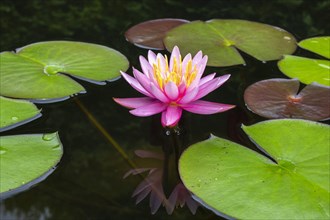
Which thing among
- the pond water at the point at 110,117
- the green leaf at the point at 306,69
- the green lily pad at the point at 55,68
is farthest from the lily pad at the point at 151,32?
the green leaf at the point at 306,69

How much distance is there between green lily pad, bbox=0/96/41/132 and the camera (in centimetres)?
174

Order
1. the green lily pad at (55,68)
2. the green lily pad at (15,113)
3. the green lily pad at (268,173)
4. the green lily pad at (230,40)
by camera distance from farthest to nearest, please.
→ the green lily pad at (230,40), the green lily pad at (55,68), the green lily pad at (15,113), the green lily pad at (268,173)

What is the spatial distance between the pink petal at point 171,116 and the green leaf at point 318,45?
0.90m

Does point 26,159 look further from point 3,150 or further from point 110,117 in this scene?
point 110,117

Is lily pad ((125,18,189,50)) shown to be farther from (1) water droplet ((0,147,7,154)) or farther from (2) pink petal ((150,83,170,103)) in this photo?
(1) water droplet ((0,147,7,154))

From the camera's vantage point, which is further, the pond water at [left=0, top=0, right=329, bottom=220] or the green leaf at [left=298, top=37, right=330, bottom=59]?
the green leaf at [left=298, top=37, right=330, bottom=59]

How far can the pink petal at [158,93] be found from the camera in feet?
5.03

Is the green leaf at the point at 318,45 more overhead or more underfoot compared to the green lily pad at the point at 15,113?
more overhead

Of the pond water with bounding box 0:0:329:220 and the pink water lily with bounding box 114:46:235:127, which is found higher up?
the pink water lily with bounding box 114:46:235:127

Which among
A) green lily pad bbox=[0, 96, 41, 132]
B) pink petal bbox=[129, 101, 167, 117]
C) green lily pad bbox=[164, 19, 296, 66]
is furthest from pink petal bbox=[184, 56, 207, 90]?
green lily pad bbox=[0, 96, 41, 132]

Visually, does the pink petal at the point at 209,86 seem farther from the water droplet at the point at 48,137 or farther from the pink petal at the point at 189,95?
the water droplet at the point at 48,137

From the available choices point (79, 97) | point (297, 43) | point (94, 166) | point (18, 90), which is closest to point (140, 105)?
point (94, 166)

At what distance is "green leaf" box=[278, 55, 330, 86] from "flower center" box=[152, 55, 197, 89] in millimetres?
600

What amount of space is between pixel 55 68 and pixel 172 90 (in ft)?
2.32
